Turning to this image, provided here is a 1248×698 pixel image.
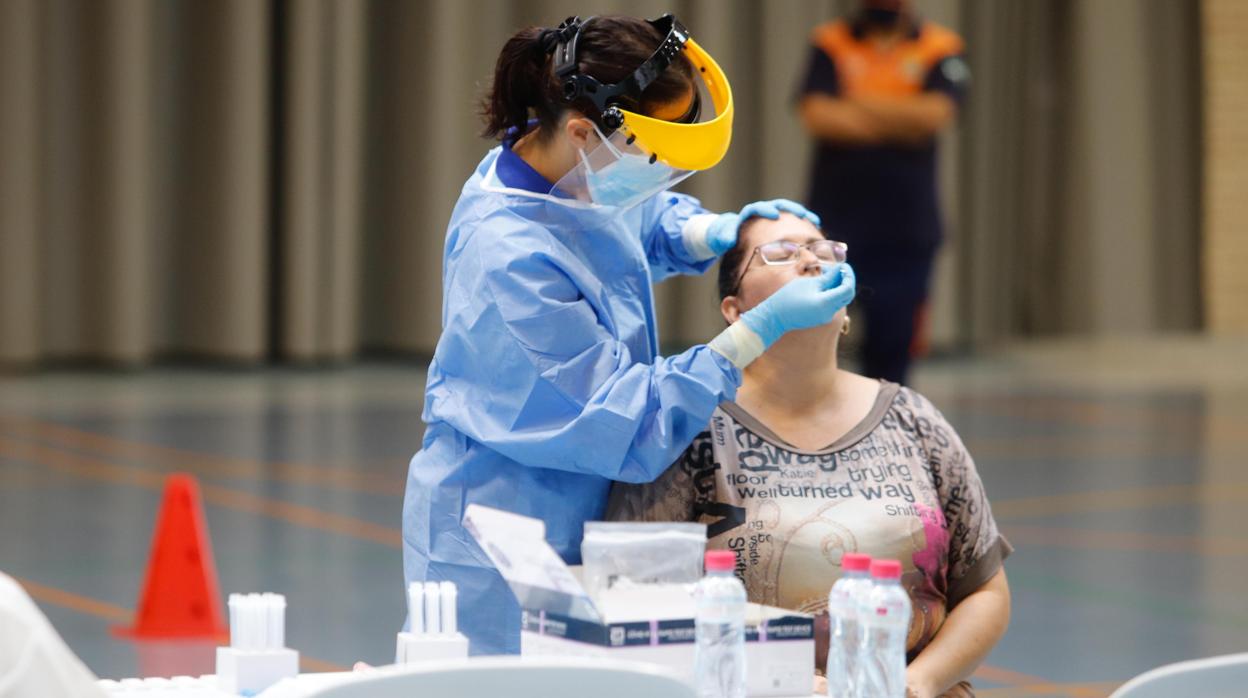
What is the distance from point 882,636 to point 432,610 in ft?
1.87

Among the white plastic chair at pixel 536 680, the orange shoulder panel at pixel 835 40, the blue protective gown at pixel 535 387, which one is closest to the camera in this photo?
the white plastic chair at pixel 536 680

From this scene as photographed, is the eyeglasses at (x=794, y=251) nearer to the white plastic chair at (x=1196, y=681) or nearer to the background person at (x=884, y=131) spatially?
the white plastic chair at (x=1196, y=681)

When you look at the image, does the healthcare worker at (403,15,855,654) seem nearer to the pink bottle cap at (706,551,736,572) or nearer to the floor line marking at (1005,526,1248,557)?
the pink bottle cap at (706,551,736,572)

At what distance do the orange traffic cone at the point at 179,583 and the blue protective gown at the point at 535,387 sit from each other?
1999 millimetres

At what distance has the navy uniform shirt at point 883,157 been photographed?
6664 mm

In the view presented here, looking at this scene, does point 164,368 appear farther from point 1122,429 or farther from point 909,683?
point 909,683

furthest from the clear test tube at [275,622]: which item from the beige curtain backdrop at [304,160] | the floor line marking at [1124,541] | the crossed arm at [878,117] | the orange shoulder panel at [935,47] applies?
the beige curtain backdrop at [304,160]

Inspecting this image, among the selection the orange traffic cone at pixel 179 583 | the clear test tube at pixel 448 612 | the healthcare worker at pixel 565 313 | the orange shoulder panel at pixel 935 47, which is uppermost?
the orange shoulder panel at pixel 935 47

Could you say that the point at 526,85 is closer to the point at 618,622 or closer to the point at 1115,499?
the point at 618,622

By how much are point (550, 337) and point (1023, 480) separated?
507 centimetres

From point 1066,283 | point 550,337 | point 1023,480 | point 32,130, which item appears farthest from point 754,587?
point 1066,283

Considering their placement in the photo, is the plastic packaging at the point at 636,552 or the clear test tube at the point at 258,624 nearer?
the plastic packaging at the point at 636,552

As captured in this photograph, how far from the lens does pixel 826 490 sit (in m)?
2.73

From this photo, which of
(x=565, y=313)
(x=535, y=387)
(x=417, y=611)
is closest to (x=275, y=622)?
(x=417, y=611)
